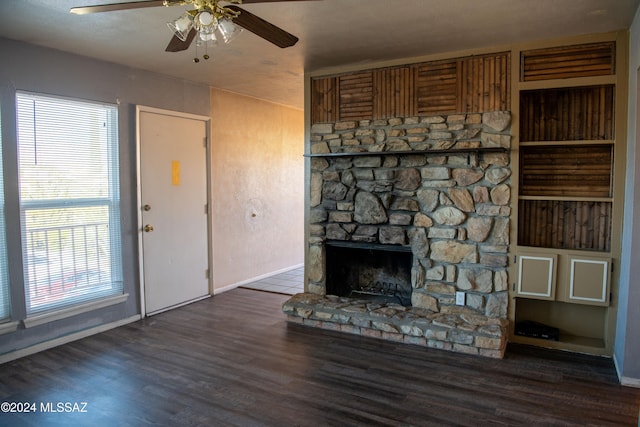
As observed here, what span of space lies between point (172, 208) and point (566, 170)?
152 inches

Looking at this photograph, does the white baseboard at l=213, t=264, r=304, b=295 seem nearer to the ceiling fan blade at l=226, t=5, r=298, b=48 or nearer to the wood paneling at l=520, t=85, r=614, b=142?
the ceiling fan blade at l=226, t=5, r=298, b=48

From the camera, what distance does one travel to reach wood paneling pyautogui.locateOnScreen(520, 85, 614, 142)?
11.3 feet

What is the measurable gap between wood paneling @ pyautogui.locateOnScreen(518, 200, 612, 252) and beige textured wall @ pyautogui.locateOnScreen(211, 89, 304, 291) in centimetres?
339

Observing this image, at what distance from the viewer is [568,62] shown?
3342 millimetres

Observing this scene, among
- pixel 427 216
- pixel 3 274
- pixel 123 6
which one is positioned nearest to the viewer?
pixel 123 6

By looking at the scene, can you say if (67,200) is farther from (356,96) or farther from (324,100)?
(356,96)

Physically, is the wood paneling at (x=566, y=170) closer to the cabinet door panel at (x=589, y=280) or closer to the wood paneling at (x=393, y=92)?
the cabinet door panel at (x=589, y=280)

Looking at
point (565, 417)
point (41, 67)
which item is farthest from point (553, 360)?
point (41, 67)

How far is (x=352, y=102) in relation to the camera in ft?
13.7

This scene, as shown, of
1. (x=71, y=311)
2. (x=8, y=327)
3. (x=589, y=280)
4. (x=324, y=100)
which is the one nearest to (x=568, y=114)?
(x=589, y=280)

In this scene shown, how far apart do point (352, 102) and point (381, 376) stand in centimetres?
256

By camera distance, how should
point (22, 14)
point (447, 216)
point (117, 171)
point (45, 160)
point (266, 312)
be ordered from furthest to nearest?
point (266, 312)
point (117, 171)
point (447, 216)
point (45, 160)
point (22, 14)

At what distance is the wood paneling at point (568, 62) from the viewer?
3.23 metres

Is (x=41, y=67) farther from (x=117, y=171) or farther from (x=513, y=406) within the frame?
(x=513, y=406)
